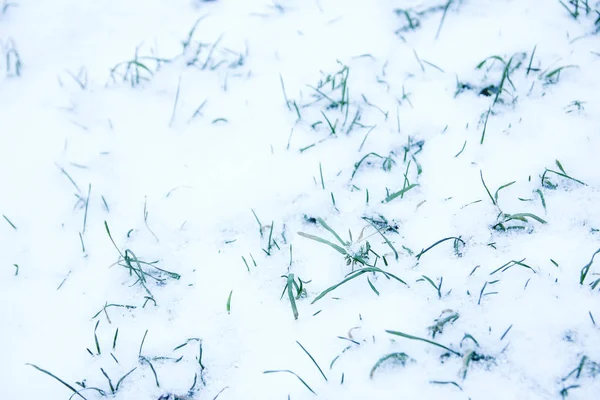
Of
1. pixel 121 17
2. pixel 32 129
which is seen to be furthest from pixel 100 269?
pixel 121 17

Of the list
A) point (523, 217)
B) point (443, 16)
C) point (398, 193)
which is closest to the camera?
point (523, 217)

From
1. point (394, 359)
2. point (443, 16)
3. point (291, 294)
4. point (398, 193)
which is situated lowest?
point (394, 359)

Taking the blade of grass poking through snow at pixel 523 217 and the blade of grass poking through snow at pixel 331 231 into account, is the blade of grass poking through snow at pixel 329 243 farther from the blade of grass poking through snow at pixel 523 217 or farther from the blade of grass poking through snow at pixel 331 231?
the blade of grass poking through snow at pixel 523 217

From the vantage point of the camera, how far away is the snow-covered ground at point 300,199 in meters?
1.52

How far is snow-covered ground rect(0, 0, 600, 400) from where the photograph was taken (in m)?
1.52

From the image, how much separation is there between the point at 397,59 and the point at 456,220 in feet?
3.15

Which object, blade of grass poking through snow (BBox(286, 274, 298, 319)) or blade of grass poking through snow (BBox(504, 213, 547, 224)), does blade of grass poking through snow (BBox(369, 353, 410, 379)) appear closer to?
blade of grass poking through snow (BBox(286, 274, 298, 319))

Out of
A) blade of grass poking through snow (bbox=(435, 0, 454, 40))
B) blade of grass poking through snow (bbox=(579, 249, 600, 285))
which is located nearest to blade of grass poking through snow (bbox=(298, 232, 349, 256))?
blade of grass poking through snow (bbox=(579, 249, 600, 285))

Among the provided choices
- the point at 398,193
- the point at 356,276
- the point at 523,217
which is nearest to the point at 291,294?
the point at 356,276

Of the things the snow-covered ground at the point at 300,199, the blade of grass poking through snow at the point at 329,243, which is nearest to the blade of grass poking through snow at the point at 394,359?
the snow-covered ground at the point at 300,199

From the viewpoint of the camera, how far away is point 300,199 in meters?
1.92

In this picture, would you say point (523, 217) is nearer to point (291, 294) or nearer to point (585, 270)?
point (585, 270)

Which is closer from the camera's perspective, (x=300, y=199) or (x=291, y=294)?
(x=291, y=294)

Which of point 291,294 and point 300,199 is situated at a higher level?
point 300,199
